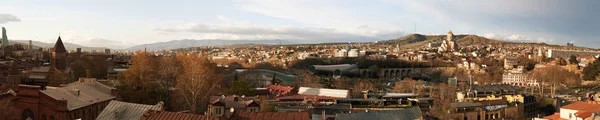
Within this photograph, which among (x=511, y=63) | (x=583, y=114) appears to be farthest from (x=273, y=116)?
(x=511, y=63)

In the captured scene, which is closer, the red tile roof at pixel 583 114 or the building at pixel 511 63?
the red tile roof at pixel 583 114

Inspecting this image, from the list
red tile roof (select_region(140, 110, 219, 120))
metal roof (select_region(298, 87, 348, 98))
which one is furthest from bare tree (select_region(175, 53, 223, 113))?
red tile roof (select_region(140, 110, 219, 120))

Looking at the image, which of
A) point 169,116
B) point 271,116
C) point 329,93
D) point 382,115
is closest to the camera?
point 169,116

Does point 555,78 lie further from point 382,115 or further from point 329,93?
point 382,115

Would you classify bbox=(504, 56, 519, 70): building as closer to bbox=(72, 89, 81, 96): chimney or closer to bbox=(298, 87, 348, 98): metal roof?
bbox=(298, 87, 348, 98): metal roof

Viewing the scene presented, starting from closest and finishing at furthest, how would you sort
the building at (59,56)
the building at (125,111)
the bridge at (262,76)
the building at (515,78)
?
1. the building at (125,111)
2. the building at (59,56)
3. the bridge at (262,76)
4. the building at (515,78)

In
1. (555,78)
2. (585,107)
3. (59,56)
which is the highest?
(59,56)

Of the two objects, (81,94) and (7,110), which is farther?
(81,94)

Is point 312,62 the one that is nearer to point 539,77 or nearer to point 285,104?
point 539,77

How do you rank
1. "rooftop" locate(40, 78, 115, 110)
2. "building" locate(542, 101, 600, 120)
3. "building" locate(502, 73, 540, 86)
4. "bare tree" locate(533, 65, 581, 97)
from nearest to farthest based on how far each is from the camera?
"rooftop" locate(40, 78, 115, 110) → "building" locate(542, 101, 600, 120) → "bare tree" locate(533, 65, 581, 97) → "building" locate(502, 73, 540, 86)

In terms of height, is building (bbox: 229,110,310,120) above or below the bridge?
above

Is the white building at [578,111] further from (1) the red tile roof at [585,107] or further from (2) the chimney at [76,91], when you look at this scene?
(2) the chimney at [76,91]

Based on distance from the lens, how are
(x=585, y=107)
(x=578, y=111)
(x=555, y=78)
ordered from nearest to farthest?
(x=578, y=111) < (x=585, y=107) < (x=555, y=78)

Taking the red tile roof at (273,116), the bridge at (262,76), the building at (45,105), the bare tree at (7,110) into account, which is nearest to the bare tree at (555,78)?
the bridge at (262,76)
